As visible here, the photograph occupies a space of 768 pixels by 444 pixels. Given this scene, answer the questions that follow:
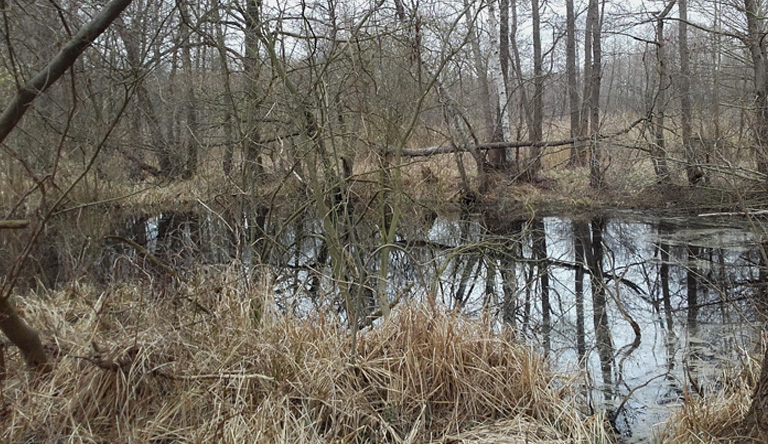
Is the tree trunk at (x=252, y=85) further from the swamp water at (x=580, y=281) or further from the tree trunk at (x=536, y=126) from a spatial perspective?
the tree trunk at (x=536, y=126)

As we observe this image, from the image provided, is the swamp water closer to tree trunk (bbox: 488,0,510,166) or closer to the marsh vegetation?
the marsh vegetation

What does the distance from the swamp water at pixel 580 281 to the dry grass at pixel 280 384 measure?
1.25ft

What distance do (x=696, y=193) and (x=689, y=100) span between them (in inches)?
72.9

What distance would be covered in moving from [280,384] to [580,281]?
5.13 metres

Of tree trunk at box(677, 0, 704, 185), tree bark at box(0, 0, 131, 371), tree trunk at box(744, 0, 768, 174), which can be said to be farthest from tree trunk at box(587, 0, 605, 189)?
tree bark at box(0, 0, 131, 371)

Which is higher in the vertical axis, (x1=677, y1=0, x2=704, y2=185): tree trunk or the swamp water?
(x1=677, y1=0, x2=704, y2=185): tree trunk

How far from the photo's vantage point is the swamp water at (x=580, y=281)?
15.1 ft

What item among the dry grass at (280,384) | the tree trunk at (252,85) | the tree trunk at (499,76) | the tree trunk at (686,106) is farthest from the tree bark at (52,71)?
the tree trunk at (499,76)

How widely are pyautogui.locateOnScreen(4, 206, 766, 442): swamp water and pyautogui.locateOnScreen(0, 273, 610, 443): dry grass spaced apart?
38 centimetres

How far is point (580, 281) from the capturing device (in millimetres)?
7633

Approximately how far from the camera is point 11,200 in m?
9.59

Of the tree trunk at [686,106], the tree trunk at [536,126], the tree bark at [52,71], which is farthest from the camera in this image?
the tree trunk at [536,126]

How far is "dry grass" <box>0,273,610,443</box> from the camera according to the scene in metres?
3.23

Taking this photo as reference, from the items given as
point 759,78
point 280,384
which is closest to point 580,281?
point 759,78
